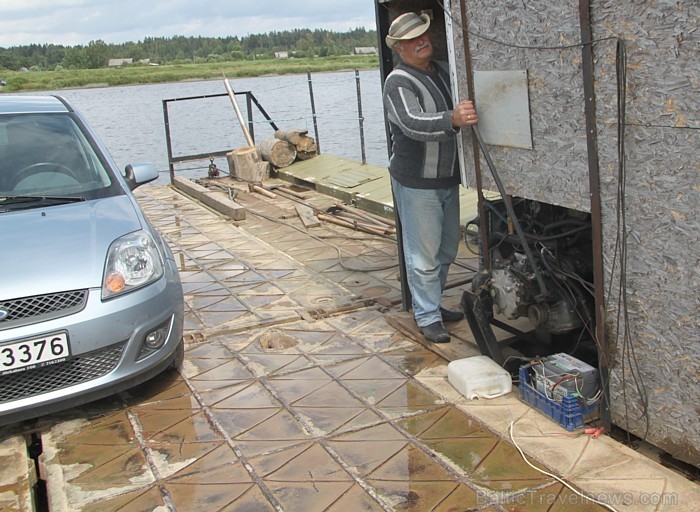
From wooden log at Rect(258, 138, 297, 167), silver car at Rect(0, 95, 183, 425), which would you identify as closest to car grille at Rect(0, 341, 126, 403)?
silver car at Rect(0, 95, 183, 425)

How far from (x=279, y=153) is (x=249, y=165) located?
1.93 ft

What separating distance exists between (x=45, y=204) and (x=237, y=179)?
9.26m

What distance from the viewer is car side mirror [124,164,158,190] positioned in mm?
5195

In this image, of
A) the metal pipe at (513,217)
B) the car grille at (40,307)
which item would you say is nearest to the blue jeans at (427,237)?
the metal pipe at (513,217)

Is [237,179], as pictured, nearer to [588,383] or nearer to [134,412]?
[134,412]

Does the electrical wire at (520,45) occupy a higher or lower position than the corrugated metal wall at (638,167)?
higher

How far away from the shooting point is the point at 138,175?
5.22 meters

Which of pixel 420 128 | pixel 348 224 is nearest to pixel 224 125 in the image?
pixel 348 224

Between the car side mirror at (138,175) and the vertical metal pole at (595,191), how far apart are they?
318cm

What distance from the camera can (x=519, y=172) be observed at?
3.86 m

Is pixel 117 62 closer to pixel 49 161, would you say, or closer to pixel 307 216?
pixel 307 216

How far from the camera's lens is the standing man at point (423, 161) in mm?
4375

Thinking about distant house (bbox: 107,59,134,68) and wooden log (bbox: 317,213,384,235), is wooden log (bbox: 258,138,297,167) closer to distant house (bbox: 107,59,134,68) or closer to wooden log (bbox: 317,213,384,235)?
wooden log (bbox: 317,213,384,235)

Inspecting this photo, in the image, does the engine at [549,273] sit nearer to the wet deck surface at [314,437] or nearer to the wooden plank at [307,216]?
the wet deck surface at [314,437]
